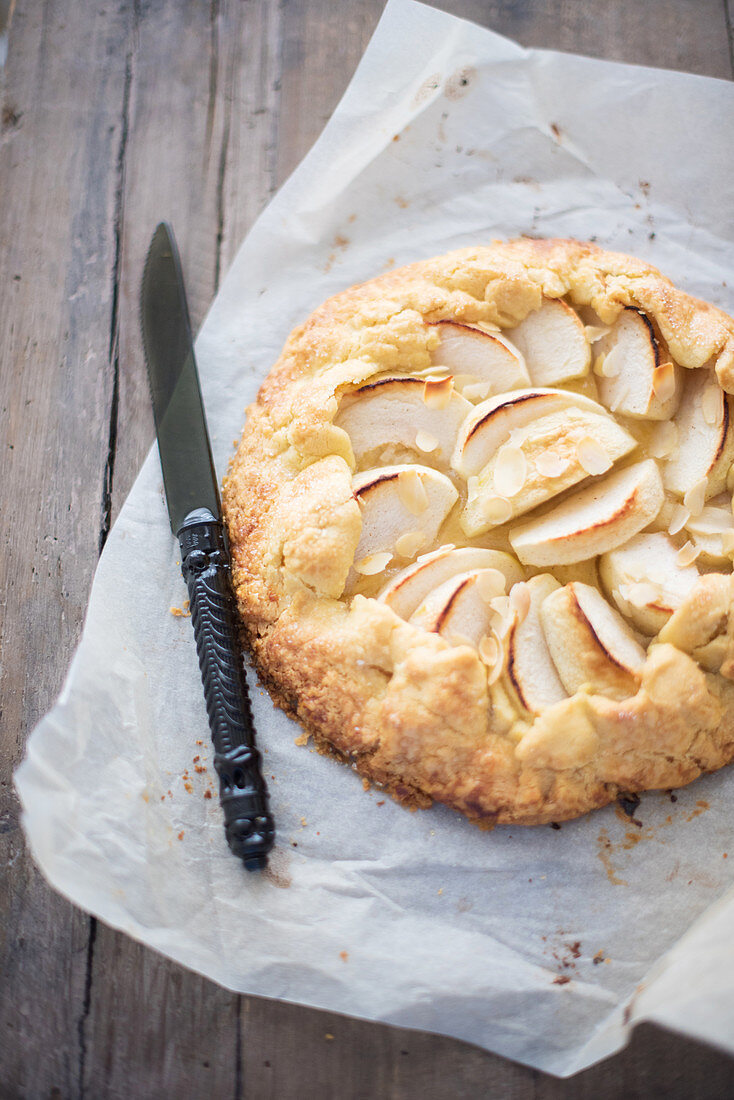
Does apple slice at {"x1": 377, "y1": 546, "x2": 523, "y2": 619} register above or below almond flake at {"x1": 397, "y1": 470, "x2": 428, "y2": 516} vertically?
below

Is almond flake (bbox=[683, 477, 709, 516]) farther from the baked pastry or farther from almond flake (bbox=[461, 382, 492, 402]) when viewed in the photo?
almond flake (bbox=[461, 382, 492, 402])

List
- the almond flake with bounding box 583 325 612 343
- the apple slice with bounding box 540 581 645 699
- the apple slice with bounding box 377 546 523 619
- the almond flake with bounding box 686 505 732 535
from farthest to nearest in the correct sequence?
the almond flake with bounding box 583 325 612 343 < the almond flake with bounding box 686 505 732 535 < the apple slice with bounding box 377 546 523 619 < the apple slice with bounding box 540 581 645 699

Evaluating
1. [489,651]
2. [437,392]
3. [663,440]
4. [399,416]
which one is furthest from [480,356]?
[489,651]

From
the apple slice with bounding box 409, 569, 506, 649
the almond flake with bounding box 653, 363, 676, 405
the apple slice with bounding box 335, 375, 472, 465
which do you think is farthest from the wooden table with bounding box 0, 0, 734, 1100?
the almond flake with bounding box 653, 363, 676, 405

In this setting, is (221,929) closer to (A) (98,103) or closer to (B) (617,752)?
(B) (617,752)

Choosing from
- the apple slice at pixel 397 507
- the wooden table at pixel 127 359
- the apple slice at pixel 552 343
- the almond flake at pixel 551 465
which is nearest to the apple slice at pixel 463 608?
the apple slice at pixel 397 507

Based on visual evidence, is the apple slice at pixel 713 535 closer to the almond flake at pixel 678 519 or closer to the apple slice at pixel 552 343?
the almond flake at pixel 678 519
